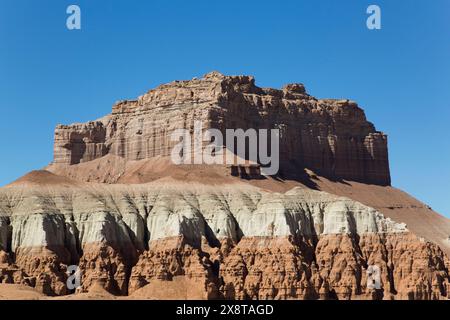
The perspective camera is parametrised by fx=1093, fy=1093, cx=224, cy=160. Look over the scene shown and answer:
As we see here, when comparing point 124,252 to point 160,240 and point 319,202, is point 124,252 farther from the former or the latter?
point 319,202

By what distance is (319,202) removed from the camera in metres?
159

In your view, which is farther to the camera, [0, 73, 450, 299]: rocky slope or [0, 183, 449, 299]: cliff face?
[0, 183, 449, 299]: cliff face

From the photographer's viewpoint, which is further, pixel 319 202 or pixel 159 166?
pixel 159 166

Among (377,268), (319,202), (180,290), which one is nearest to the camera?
(180,290)

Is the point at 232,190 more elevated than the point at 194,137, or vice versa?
the point at 194,137

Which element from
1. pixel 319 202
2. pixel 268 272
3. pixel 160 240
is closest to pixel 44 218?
pixel 160 240

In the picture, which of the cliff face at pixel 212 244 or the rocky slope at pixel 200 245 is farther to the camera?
the cliff face at pixel 212 244

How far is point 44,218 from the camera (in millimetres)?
144125

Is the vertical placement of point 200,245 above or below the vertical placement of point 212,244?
below

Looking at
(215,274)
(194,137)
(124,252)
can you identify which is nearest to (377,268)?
(215,274)

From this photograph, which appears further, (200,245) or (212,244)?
(212,244)

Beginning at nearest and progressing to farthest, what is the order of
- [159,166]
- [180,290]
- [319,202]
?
1. [180,290]
2. [319,202]
3. [159,166]

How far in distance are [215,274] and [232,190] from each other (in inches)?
927

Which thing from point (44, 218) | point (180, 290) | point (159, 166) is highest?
point (159, 166)
